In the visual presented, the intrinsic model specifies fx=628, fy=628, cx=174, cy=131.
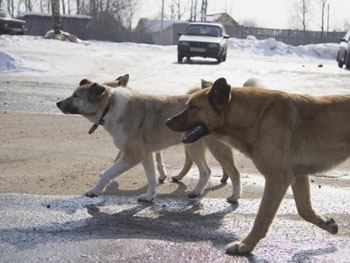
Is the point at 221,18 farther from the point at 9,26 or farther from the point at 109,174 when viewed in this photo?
the point at 109,174

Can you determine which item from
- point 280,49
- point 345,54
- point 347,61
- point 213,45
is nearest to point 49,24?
point 280,49

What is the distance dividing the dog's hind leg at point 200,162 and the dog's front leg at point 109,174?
2.75ft

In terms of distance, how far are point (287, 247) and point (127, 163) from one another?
234 centimetres

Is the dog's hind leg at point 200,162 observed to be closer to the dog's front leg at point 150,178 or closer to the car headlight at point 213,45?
the dog's front leg at point 150,178

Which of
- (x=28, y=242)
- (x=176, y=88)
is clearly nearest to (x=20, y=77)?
(x=176, y=88)

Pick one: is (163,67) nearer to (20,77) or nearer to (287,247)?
(20,77)

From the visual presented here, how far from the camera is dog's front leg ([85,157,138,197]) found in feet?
22.9

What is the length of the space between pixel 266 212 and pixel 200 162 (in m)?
2.35

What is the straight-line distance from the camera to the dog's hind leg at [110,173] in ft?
22.9

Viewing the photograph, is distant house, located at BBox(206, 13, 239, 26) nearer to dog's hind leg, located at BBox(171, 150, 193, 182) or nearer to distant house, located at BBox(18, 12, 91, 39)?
distant house, located at BBox(18, 12, 91, 39)

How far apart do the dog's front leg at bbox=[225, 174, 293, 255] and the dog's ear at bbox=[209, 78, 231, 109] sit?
769mm

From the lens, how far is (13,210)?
6.38m

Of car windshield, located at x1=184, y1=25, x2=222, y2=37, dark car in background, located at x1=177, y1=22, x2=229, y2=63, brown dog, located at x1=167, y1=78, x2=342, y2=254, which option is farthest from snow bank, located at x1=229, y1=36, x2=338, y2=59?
brown dog, located at x1=167, y1=78, x2=342, y2=254

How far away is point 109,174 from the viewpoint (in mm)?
7023
